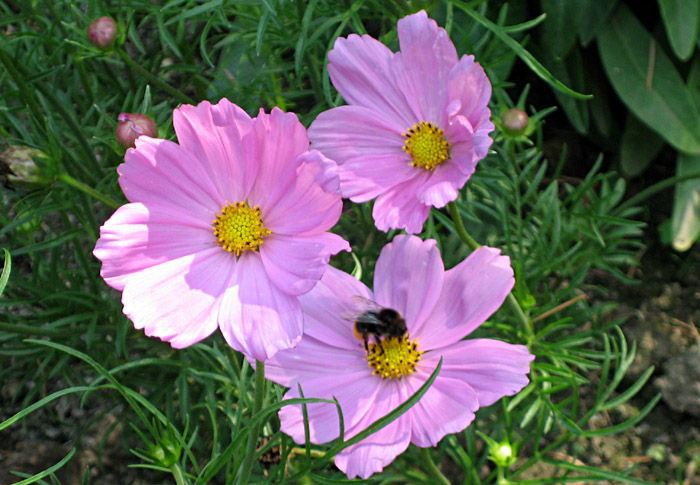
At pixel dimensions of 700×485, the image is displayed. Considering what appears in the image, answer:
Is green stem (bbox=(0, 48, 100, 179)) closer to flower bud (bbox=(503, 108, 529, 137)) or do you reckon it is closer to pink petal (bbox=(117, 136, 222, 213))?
pink petal (bbox=(117, 136, 222, 213))

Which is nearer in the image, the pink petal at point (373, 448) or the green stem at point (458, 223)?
the pink petal at point (373, 448)

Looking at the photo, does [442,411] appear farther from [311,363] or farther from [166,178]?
[166,178]

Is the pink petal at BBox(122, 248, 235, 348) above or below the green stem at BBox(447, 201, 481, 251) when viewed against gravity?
below

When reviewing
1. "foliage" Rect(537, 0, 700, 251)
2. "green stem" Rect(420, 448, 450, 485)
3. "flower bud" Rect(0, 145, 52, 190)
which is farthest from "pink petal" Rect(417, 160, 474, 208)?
"foliage" Rect(537, 0, 700, 251)

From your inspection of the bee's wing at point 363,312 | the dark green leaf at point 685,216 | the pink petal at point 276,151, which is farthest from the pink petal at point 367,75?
the dark green leaf at point 685,216

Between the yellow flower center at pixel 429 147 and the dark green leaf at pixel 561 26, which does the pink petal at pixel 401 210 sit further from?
the dark green leaf at pixel 561 26

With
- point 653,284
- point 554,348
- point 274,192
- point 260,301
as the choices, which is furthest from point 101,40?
point 653,284

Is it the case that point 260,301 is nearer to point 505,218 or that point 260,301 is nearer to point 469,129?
point 469,129
